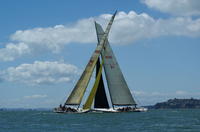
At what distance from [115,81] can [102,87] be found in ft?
8.72

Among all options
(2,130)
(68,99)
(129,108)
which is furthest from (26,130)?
(129,108)

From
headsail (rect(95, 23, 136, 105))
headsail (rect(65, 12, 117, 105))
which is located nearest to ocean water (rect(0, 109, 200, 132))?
headsail (rect(95, 23, 136, 105))

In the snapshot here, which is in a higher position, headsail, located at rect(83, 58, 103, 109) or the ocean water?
headsail, located at rect(83, 58, 103, 109)

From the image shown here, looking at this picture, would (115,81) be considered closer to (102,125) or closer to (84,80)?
(84,80)

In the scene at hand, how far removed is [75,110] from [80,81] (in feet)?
16.1

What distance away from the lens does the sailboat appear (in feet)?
247

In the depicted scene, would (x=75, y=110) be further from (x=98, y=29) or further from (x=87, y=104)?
(x=98, y=29)

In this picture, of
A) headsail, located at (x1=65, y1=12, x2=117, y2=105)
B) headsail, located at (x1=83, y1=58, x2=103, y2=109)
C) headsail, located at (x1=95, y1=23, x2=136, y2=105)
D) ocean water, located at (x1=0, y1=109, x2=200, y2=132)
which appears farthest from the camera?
headsail, located at (x1=95, y1=23, x2=136, y2=105)

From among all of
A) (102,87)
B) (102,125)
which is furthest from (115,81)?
(102,125)

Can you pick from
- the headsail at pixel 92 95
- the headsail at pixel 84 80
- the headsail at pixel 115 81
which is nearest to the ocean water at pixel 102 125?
the headsail at pixel 92 95

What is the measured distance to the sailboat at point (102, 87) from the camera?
75.4m

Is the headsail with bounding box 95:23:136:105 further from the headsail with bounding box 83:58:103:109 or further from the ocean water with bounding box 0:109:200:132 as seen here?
the ocean water with bounding box 0:109:200:132

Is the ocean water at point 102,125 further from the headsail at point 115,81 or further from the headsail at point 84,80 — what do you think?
the headsail at point 84,80

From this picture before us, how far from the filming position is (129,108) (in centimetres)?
7950
